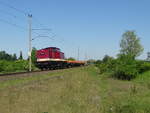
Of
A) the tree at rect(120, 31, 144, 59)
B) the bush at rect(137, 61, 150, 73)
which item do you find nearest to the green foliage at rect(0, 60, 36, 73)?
the bush at rect(137, 61, 150, 73)

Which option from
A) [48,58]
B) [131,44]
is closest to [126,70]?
[48,58]

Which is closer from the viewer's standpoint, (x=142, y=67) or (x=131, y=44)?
(x=142, y=67)

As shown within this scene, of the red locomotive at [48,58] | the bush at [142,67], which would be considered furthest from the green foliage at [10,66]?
the bush at [142,67]

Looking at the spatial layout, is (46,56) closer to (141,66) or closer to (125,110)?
(141,66)

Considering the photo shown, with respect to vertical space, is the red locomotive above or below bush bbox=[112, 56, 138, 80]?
above

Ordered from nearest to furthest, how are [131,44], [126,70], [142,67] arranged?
1. [126,70]
2. [142,67]
3. [131,44]

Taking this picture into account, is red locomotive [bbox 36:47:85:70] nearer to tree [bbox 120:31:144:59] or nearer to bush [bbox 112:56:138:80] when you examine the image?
bush [bbox 112:56:138:80]

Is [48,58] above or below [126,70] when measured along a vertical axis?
above

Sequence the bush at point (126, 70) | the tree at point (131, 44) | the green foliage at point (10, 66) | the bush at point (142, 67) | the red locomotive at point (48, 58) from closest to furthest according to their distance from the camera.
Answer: the bush at point (126, 70)
the bush at point (142, 67)
the red locomotive at point (48, 58)
the green foliage at point (10, 66)
the tree at point (131, 44)

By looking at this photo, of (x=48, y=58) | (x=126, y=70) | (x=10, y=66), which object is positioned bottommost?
(x=126, y=70)

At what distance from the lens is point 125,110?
7496 mm

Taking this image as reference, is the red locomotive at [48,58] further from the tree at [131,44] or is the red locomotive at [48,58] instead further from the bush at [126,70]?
the tree at [131,44]

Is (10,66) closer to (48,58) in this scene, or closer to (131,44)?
(48,58)

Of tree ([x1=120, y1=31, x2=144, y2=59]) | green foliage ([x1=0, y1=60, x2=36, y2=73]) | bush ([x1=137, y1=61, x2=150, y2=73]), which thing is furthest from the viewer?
tree ([x1=120, y1=31, x2=144, y2=59])
